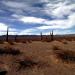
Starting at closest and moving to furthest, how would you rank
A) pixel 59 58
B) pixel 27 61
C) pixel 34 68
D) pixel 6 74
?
1. pixel 6 74
2. pixel 34 68
3. pixel 27 61
4. pixel 59 58

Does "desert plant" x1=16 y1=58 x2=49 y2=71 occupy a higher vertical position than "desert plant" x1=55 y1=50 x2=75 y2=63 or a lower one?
lower

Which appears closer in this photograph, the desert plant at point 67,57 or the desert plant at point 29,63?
the desert plant at point 29,63

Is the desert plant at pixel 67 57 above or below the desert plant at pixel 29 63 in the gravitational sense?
above

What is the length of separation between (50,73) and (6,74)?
2.60 metres

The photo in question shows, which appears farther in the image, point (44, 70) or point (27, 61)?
point (27, 61)

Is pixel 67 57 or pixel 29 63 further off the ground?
pixel 67 57

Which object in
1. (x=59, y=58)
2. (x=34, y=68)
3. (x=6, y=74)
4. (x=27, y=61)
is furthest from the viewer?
(x=59, y=58)

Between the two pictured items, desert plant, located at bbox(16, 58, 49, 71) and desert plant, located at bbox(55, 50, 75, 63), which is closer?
desert plant, located at bbox(16, 58, 49, 71)

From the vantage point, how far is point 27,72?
12789 mm

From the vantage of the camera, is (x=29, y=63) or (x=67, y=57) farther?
(x=67, y=57)

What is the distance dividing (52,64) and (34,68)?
173 cm

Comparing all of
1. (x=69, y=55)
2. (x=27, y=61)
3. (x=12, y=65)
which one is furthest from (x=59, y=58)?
(x=12, y=65)

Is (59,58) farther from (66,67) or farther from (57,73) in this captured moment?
(57,73)

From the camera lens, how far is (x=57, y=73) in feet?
41.7
